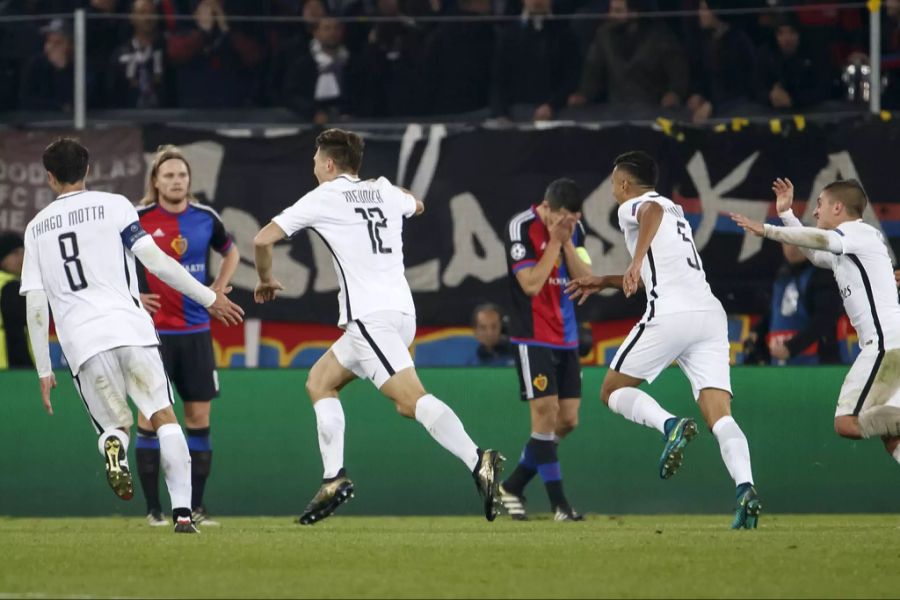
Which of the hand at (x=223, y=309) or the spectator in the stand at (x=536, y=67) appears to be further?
the spectator in the stand at (x=536, y=67)

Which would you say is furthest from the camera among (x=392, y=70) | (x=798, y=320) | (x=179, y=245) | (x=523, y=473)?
(x=392, y=70)

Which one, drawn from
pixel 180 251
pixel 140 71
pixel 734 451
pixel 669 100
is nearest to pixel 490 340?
pixel 669 100

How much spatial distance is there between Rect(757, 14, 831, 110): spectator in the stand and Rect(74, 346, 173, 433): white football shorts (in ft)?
22.9

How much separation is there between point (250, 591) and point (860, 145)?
841 centimetres

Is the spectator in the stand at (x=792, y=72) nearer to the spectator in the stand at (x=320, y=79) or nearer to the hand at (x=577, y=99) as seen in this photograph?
the hand at (x=577, y=99)

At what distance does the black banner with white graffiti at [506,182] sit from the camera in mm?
13344

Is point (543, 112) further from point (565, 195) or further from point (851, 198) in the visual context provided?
point (851, 198)

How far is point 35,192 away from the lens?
1331cm

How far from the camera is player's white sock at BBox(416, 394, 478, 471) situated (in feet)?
29.5

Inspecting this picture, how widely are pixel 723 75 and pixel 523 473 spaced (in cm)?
436

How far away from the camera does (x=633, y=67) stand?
1396 cm

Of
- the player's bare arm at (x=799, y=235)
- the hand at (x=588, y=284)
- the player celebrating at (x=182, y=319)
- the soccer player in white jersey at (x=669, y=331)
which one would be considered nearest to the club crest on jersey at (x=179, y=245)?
the player celebrating at (x=182, y=319)

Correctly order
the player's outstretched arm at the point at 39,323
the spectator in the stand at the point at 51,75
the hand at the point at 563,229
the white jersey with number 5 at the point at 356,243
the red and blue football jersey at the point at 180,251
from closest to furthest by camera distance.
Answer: the player's outstretched arm at the point at 39,323 < the white jersey with number 5 at the point at 356,243 < the red and blue football jersey at the point at 180,251 < the hand at the point at 563,229 < the spectator in the stand at the point at 51,75

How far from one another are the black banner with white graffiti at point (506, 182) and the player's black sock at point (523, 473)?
2.22 metres
